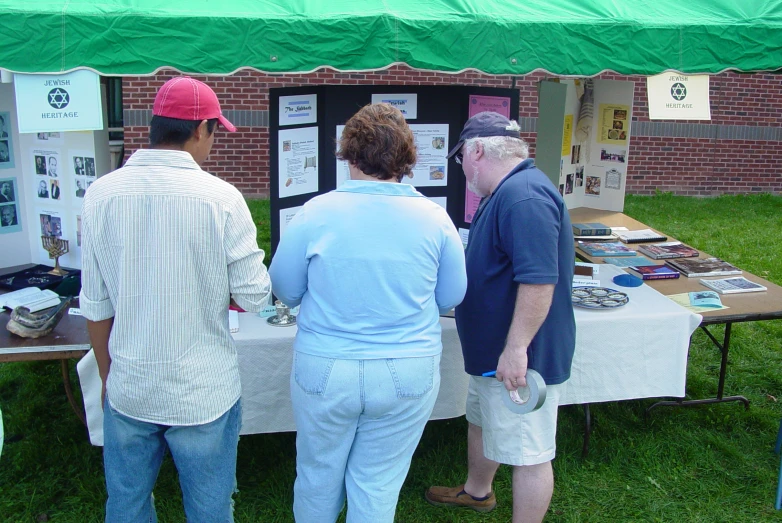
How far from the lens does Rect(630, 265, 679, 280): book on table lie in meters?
3.94

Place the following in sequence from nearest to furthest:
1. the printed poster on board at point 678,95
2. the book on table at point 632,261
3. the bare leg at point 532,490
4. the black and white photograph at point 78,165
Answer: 1. the bare leg at point 532,490
2. the printed poster on board at point 678,95
3. the black and white photograph at point 78,165
4. the book on table at point 632,261

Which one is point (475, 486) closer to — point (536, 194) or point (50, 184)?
point (536, 194)

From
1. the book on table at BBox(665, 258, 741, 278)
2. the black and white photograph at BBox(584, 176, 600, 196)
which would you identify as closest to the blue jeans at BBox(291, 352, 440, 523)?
the book on table at BBox(665, 258, 741, 278)

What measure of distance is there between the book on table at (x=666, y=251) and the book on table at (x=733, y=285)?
0.48m

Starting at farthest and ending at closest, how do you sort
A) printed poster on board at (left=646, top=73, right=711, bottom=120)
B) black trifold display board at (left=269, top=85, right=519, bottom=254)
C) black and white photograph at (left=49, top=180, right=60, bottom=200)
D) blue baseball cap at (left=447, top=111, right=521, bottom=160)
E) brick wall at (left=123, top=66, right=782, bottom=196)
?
brick wall at (left=123, top=66, right=782, bottom=196) < black and white photograph at (left=49, top=180, right=60, bottom=200) < black trifold display board at (left=269, top=85, right=519, bottom=254) < printed poster on board at (left=646, top=73, right=711, bottom=120) < blue baseball cap at (left=447, top=111, right=521, bottom=160)

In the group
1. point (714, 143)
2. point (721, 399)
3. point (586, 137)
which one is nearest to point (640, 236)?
point (586, 137)

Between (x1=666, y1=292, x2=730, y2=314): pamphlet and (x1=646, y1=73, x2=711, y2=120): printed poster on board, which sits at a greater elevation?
(x1=646, y1=73, x2=711, y2=120): printed poster on board

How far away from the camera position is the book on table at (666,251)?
4395 mm

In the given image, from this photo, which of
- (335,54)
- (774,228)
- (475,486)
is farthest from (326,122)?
(774,228)

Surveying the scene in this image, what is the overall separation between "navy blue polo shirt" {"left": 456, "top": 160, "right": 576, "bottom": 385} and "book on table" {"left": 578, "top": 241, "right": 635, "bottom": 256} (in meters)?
1.95

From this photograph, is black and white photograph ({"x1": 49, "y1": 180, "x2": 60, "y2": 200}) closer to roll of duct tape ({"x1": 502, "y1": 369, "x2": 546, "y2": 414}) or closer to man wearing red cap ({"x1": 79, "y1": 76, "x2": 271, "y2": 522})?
man wearing red cap ({"x1": 79, "y1": 76, "x2": 271, "y2": 522})

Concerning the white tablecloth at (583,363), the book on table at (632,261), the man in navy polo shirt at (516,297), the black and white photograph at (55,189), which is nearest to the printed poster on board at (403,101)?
the man in navy polo shirt at (516,297)

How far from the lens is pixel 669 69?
339cm

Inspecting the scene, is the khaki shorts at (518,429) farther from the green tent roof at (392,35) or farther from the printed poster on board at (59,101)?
the printed poster on board at (59,101)
